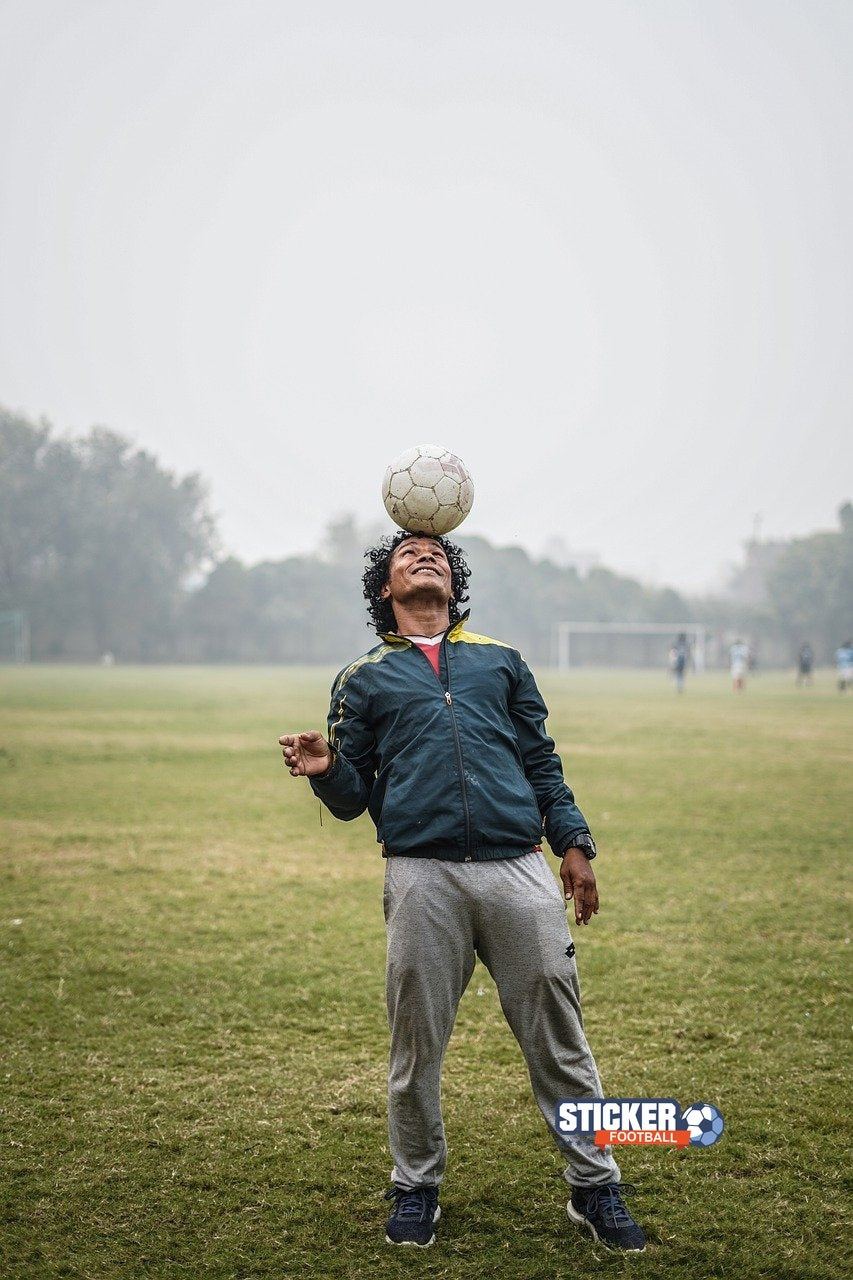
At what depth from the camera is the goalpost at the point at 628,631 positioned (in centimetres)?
7331

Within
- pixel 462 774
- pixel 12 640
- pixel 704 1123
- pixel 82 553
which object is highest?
pixel 82 553

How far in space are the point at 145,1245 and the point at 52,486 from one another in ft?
267

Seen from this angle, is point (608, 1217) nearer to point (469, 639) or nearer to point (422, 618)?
point (469, 639)

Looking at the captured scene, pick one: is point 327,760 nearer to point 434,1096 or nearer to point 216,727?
point 434,1096

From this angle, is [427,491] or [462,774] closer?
[462,774]

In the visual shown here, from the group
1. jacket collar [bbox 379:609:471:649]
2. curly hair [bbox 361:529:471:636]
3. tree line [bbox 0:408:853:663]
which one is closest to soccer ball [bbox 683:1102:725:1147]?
jacket collar [bbox 379:609:471:649]

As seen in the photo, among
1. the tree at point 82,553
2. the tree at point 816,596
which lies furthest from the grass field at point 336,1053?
the tree at point 816,596

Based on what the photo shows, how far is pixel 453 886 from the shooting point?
3.22 metres

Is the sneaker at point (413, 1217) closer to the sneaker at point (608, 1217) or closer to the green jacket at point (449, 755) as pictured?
the sneaker at point (608, 1217)

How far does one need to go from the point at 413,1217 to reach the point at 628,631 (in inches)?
2962

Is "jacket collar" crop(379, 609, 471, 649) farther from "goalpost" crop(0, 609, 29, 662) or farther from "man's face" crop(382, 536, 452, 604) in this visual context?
"goalpost" crop(0, 609, 29, 662)

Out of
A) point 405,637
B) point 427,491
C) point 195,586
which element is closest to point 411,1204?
point 405,637

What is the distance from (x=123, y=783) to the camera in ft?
42.9

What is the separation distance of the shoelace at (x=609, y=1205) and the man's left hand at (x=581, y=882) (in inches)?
29.7
